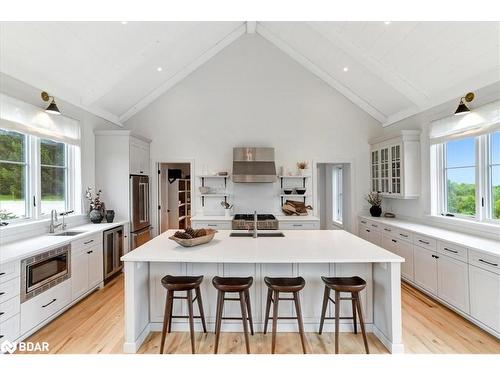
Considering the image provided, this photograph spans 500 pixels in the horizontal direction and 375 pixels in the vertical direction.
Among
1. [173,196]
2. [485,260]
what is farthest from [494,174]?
[173,196]

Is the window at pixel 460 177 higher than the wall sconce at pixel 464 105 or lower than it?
lower

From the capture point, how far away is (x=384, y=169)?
484cm

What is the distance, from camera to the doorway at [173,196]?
559cm

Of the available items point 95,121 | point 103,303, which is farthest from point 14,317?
point 95,121

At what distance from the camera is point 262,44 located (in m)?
5.21

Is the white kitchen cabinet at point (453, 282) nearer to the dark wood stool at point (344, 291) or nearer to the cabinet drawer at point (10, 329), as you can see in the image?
the dark wood stool at point (344, 291)

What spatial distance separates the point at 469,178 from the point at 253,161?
10.8 feet

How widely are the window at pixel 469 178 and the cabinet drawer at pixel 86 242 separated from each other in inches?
194

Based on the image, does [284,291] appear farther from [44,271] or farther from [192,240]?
[44,271]

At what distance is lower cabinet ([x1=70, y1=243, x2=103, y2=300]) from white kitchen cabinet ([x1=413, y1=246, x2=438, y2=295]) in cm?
427

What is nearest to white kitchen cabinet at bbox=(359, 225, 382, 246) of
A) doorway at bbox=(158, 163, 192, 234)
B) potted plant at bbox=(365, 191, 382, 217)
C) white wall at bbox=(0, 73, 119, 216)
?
potted plant at bbox=(365, 191, 382, 217)

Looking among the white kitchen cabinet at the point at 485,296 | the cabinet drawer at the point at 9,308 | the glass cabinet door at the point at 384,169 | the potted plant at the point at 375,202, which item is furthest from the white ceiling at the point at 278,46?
the cabinet drawer at the point at 9,308

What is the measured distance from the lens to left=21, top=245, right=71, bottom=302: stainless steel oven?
94.0 inches

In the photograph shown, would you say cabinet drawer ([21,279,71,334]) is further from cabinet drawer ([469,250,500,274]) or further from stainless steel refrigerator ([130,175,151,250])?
cabinet drawer ([469,250,500,274])
